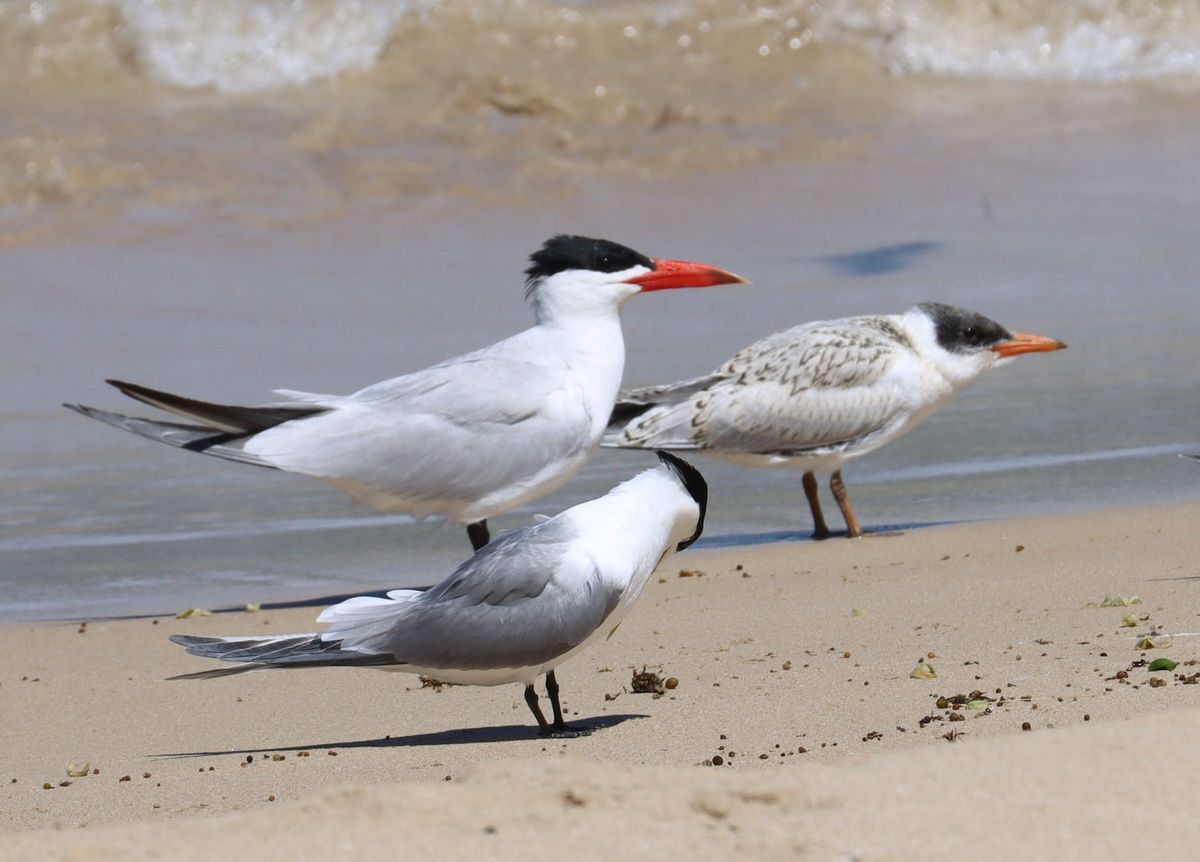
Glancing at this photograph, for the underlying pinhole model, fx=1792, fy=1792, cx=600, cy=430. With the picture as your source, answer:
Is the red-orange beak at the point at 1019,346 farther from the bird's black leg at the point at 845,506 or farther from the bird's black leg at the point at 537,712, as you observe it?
the bird's black leg at the point at 537,712

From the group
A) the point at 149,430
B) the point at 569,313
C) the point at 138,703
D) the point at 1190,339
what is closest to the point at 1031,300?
the point at 1190,339

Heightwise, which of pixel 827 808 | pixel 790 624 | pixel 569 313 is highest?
pixel 569 313

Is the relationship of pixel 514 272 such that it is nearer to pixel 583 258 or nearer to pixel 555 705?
pixel 583 258

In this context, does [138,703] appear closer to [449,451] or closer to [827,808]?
[449,451]

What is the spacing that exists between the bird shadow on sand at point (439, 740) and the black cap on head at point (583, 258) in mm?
2338

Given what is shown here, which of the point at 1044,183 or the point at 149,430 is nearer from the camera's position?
the point at 149,430

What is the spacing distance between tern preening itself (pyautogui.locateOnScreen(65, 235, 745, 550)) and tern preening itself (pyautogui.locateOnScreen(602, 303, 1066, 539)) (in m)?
1.31

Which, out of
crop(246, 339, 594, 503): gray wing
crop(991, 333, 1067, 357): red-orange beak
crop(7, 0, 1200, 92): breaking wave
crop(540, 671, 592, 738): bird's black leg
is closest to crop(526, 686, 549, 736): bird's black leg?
crop(540, 671, 592, 738): bird's black leg

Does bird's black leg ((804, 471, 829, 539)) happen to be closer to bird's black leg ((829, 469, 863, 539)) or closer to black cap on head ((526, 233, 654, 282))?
bird's black leg ((829, 469, 863, 539))

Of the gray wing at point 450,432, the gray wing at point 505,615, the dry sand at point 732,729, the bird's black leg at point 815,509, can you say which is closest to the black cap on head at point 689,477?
the gray wing at point 505,615

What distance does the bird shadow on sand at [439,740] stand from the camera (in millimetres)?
4707

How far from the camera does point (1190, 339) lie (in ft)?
34.4

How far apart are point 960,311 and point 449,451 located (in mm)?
2843

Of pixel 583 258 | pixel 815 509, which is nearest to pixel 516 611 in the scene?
pixel 583 258
